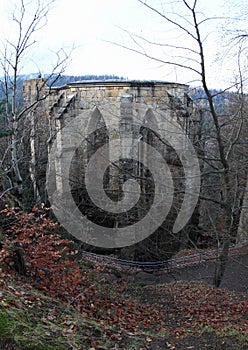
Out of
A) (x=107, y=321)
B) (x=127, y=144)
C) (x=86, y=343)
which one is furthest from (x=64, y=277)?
(x=127, y=144)

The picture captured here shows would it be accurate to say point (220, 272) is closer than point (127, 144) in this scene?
Yes

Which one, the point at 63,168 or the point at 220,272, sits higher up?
the point at 63,168

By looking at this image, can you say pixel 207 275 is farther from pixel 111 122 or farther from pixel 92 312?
pixel 111 122

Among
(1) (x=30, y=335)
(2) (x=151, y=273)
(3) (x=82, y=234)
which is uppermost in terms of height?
(1) (x=30, y=335)

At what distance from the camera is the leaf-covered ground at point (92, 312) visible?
3.09 meters

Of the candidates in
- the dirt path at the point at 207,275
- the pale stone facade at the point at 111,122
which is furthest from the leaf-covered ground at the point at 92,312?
the pale stone facade at the point at 111,122

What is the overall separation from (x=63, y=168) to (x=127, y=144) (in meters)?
3.00

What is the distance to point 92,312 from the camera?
4926mm

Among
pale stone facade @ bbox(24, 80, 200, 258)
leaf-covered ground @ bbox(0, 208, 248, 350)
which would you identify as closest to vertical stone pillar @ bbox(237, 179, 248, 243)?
pale stone facade @ bbox(24, 80, 200, 258)

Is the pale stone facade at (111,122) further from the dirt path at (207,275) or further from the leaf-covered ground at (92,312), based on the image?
the leaf-covered ground at (92,312)

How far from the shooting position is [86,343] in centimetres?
328

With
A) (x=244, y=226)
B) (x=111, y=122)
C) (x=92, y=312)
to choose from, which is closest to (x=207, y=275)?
(x=244, y=226)

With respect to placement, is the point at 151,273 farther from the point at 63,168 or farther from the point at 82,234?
the point at 63,168

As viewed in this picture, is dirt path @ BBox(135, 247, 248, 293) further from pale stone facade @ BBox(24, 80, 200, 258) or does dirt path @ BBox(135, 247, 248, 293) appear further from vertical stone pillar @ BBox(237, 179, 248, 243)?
pale stone facade @ BBox(24, 80, 200, 258)
